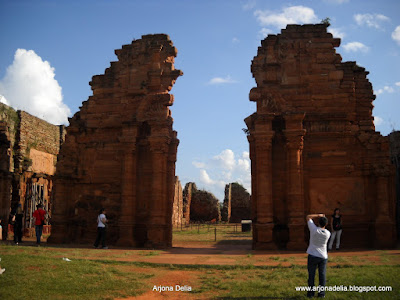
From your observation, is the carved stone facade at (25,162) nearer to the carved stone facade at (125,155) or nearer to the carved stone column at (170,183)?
the carved stone facade at (125,155)

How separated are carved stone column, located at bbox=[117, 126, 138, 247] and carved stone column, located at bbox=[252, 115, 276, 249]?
4.41m

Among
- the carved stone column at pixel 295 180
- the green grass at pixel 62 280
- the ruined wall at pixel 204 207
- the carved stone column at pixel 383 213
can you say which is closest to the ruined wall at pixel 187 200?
Answer: the ruined wall at pixel 204 207

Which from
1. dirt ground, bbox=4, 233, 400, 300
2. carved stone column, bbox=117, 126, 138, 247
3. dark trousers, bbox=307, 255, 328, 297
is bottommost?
dirt ground, bbox=4, 233, 400, 300

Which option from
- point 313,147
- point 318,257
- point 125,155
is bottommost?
point 318,257

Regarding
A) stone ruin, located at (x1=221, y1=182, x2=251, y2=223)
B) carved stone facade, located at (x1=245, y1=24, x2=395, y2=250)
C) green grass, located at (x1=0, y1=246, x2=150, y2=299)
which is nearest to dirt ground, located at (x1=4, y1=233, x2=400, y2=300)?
green grass, located at (x1=0, y1=246, x2=150, y2=299)

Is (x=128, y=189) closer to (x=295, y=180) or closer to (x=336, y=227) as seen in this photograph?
(x=295, y=180)

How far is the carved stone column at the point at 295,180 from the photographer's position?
12641 millimetres

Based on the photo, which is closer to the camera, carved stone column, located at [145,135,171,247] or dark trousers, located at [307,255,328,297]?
dark trousers, located at [307,255,328,297]

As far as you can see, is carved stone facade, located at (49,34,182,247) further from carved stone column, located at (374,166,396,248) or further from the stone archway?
carved stone column, located at (374,166,396,248)

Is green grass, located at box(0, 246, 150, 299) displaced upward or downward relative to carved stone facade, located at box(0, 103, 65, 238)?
downward

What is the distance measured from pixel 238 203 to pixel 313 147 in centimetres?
2924

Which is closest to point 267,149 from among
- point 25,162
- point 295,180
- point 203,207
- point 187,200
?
point 295,180

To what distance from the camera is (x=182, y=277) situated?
7.99 meters

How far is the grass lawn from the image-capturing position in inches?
260
